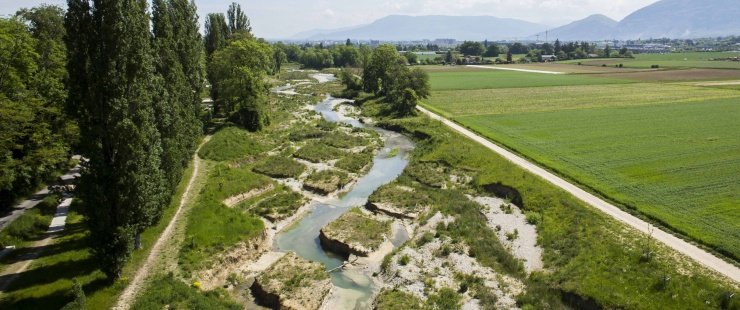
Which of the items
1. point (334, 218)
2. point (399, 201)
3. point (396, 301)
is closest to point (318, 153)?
point (399, 201)

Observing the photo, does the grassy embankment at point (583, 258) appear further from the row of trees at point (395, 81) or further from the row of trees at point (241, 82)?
the row of trees at point (395, 81)

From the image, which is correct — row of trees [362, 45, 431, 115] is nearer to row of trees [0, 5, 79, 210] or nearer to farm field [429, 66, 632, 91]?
farm field [429, 66, 632, 91]

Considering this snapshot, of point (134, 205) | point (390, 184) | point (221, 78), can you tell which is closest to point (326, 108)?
point (221, 78)

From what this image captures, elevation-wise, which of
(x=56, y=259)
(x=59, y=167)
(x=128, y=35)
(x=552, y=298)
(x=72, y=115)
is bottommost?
(x=552, y=298)

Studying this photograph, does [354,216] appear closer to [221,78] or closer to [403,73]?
[221,78]

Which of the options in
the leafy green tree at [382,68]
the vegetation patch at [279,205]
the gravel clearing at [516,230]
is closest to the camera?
the gravel clearing at [516,230]

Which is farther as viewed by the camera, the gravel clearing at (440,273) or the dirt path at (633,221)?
the dirt path at (633,221)

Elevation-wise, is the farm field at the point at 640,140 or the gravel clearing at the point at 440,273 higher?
the farm field at the point at 640,140

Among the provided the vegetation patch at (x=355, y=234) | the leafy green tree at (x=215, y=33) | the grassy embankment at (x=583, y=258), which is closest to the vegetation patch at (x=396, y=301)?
the vegetation patch at (x=355, y=234)
